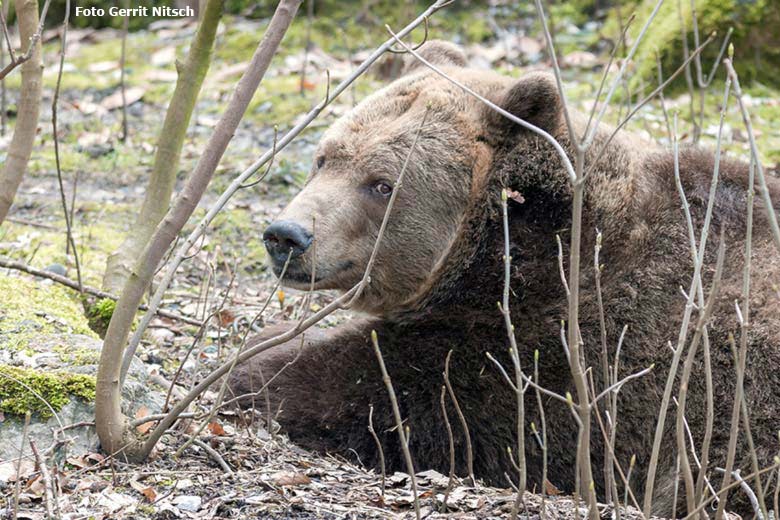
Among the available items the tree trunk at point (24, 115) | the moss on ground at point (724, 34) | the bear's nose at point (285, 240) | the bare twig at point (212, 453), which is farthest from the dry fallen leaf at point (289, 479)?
the moss on ground at point (724, 34)

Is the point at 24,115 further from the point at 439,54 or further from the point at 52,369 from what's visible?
the point at 439,54

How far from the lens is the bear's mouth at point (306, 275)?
16.7 feet

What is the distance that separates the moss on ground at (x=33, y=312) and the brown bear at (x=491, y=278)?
3.27ft

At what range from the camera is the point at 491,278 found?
5246 mm

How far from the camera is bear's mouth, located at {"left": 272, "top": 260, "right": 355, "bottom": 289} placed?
5.10m

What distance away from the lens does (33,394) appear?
4121mm

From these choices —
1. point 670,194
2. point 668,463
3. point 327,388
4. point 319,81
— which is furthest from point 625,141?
point 319,81

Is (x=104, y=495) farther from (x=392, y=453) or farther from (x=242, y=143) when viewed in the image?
(x=242, y=143)

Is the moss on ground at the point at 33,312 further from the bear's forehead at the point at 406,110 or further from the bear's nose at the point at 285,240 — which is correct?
the bear's forehead at the point at 406,110

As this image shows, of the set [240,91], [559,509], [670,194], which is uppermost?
[240,91]

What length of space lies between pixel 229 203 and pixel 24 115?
4.02 metres

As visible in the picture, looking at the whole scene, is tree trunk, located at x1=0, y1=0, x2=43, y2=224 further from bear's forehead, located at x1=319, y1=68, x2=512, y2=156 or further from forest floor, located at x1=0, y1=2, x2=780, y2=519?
bear's forehead, located at x1=319, y1=68, x2=512, y2=156

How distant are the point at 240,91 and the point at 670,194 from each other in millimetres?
2581

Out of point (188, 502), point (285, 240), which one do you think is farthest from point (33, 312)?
point (188, 502)
